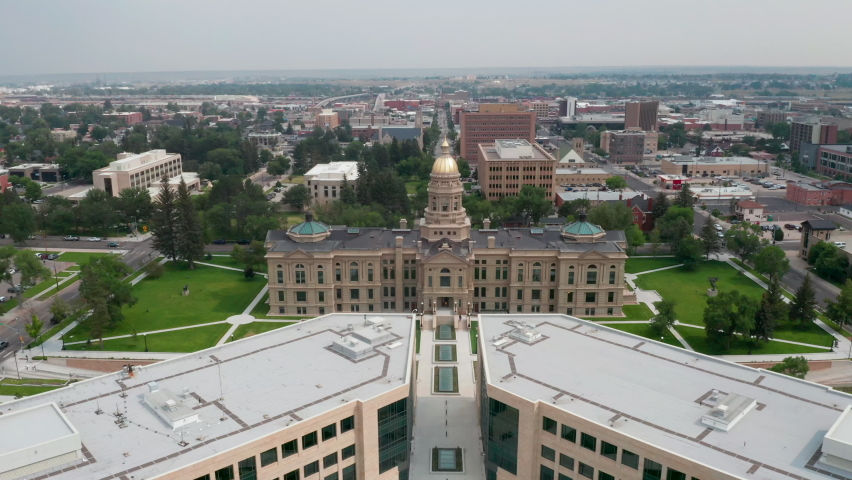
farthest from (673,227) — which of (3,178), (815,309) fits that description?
(3,178)

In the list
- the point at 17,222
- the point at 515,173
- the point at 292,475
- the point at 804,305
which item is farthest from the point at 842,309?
the point at 17,222

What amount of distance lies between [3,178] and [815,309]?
621 ft

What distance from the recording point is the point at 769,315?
82.4 metres

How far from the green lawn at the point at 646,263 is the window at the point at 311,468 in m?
80.9

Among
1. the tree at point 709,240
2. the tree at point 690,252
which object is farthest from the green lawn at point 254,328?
the tree at point 709,240

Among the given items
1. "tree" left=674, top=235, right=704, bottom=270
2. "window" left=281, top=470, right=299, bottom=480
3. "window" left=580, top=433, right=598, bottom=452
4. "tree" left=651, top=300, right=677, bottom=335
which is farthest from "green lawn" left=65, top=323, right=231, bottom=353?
"tree" left=674, top=235, right=704, bottom=270

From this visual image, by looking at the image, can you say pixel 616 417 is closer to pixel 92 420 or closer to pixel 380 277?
pixel 92 420

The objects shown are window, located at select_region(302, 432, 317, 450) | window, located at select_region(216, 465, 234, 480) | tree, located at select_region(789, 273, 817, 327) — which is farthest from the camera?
tree, located at select_region(789, 273, 817, 327)

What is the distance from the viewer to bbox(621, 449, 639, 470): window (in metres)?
45.5

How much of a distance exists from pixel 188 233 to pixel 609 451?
301 ft

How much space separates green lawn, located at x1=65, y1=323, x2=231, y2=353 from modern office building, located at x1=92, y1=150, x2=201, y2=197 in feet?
248

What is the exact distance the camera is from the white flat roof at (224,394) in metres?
44.2

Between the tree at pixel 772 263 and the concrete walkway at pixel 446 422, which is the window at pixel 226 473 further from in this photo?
the tree at pixel 772 263

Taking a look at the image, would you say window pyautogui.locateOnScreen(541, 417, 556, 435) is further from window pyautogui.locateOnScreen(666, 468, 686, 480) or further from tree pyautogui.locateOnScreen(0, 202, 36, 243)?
tree pyautogui.locateOnScreen(0, 202, 36, 243)
